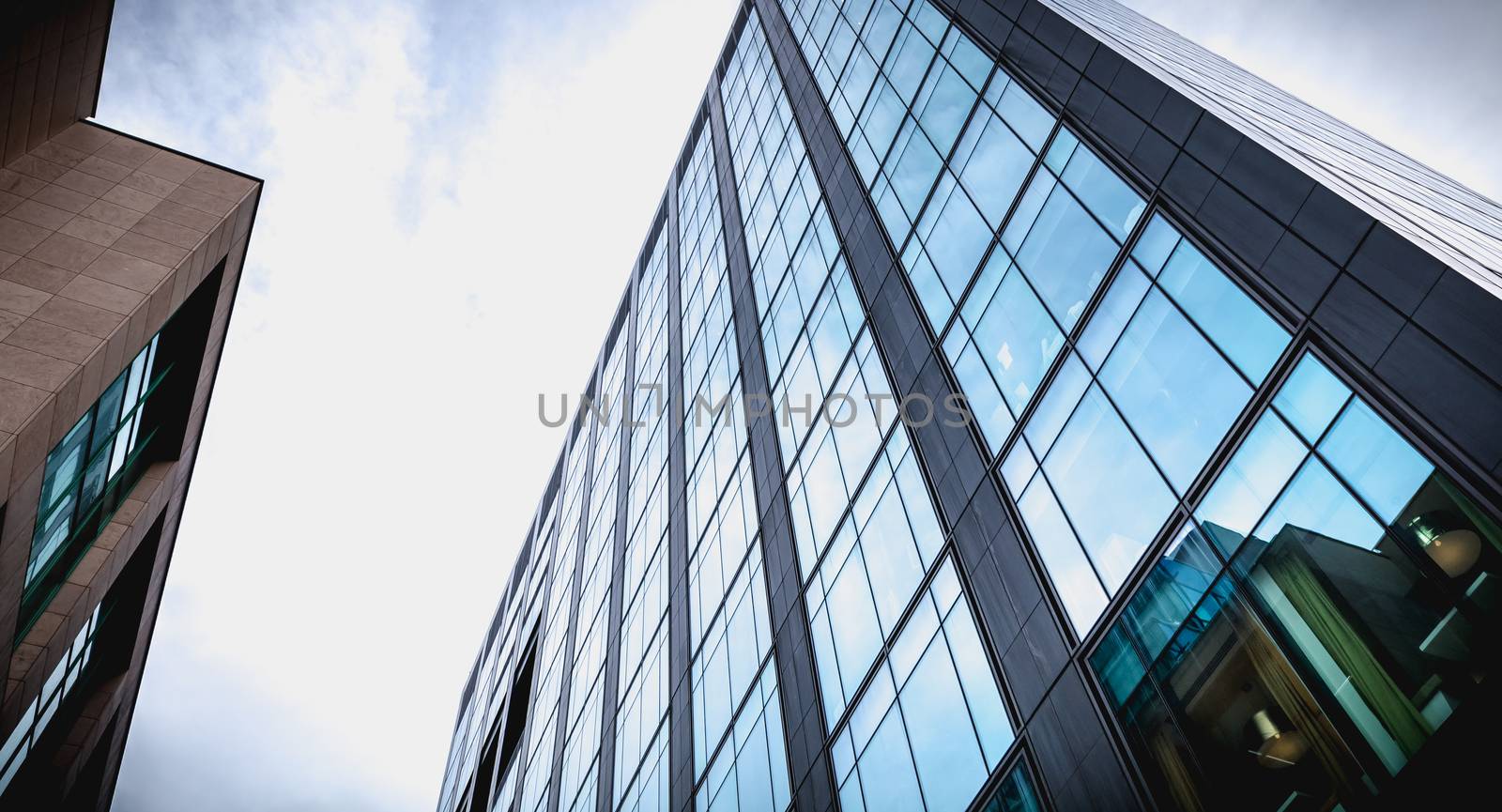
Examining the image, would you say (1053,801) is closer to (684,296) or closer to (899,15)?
(899,15)

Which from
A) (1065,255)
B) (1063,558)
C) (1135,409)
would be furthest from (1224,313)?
(1063,558)

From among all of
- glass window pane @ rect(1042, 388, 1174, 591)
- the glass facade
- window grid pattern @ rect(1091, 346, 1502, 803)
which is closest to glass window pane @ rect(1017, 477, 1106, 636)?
glass window pane @ rect(1042, 388, 1174, 591)

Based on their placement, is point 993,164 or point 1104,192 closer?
point 1104,192

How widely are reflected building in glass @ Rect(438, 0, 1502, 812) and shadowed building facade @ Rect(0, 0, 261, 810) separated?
1604cm

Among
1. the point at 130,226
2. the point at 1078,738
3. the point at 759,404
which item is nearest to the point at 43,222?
the point at 130,226

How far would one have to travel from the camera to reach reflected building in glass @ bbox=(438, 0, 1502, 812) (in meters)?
8.59

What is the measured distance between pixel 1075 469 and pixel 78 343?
19.3 metres

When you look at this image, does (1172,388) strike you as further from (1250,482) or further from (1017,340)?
(1017,340)

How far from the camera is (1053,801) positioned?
36.3 ft

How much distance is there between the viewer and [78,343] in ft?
53.2

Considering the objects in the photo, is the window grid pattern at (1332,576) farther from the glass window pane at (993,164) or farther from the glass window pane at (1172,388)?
the glass window pane at (993,164)

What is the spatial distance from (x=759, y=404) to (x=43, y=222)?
61.9 ft

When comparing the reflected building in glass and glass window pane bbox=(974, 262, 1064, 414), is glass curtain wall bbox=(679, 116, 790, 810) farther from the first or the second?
glass window pane bbox=(974, 262, 1064, 414)

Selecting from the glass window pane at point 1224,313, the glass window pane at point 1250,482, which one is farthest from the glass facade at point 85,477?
the glass window pane at point 1224,313
